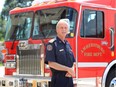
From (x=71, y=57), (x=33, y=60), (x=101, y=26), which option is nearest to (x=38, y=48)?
(x=33, y=60)

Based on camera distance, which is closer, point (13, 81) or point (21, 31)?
point (13, 81)

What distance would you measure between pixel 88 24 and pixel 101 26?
0.41 meters

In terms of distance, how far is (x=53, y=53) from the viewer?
5.05 m

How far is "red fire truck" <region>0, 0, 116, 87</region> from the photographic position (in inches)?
297

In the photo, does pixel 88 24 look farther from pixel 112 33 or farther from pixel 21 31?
pixel 21 31

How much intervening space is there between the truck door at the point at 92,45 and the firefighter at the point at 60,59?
238cm

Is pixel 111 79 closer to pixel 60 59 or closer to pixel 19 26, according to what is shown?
pixel 19 26

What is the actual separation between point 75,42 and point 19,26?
192 centimetres

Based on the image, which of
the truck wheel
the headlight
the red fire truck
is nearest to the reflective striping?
the red fire truck

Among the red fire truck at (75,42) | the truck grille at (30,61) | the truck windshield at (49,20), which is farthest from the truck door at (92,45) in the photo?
the truck grille at (30,61)

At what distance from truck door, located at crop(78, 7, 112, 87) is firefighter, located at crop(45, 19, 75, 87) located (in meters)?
2.38

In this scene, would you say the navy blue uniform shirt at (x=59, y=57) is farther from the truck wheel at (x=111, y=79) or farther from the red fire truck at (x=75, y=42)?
the truck wheel at (x=111, y=79)

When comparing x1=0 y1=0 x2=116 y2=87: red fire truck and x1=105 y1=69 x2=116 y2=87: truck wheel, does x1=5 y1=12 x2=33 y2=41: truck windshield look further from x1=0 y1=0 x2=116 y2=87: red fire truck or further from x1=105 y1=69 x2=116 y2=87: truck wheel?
x1=105 y1=69 x2=116 y2=87: truck wheel

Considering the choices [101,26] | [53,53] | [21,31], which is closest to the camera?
[53,53]
